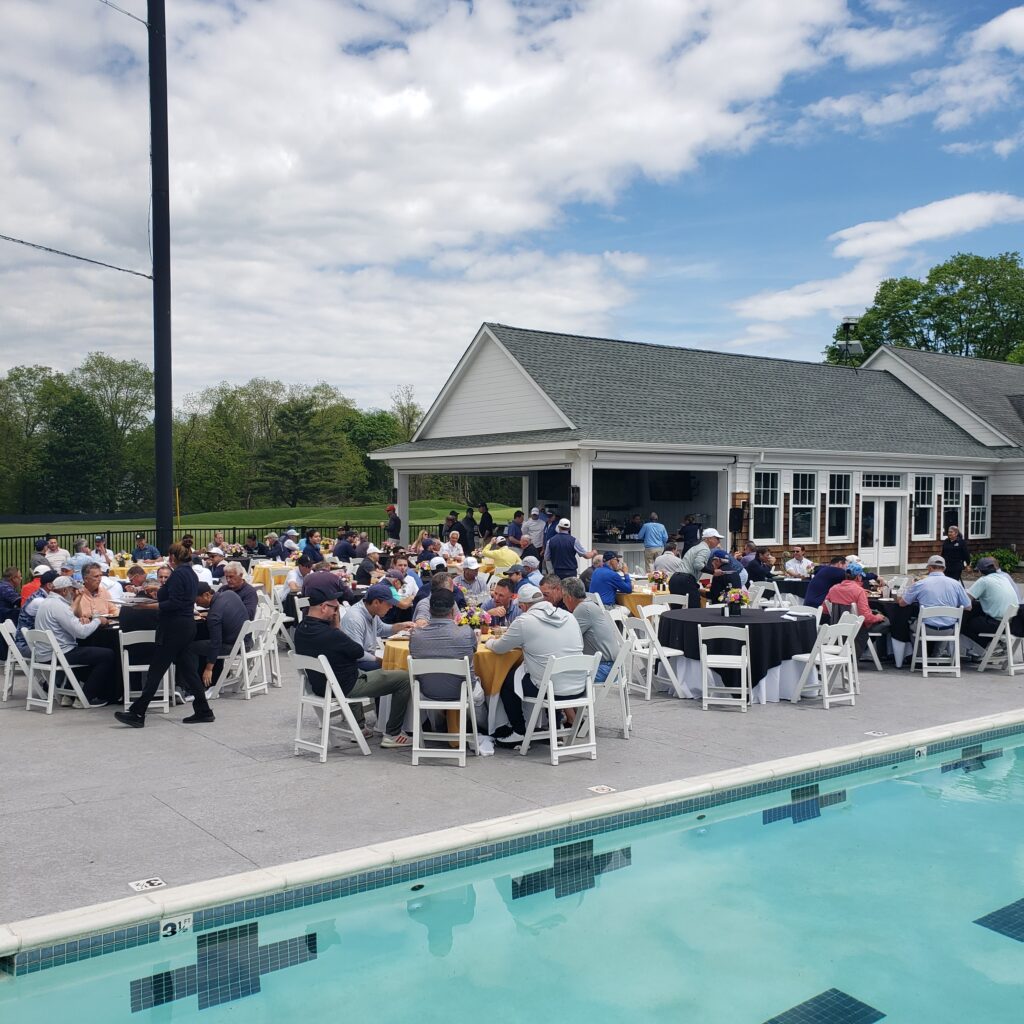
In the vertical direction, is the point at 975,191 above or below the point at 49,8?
above

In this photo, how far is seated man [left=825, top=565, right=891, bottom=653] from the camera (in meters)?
12.1

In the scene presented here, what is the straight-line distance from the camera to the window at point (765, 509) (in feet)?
78.4

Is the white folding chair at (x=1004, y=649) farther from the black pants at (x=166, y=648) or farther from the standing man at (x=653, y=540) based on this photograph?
the black pants at (x=166, y=648)

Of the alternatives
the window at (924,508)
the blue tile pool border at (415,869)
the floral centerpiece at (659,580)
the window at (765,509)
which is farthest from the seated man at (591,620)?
the window at (924,508)

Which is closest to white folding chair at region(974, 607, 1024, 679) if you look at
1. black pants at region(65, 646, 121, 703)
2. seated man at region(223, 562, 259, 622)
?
seated man at region(223, 562, 259, 622)

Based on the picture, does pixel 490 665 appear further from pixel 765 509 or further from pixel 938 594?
pixel 765 509

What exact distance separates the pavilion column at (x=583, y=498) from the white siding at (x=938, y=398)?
16015mm

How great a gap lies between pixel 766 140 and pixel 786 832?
19143 mm

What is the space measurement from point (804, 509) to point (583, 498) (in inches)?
295

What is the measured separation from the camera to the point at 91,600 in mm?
10594

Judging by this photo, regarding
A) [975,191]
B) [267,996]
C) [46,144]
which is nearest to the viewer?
[267,996]

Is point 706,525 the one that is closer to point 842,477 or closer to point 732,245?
point 842,477

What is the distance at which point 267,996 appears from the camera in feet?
15.6

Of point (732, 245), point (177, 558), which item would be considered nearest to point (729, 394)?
point (732, 245)
